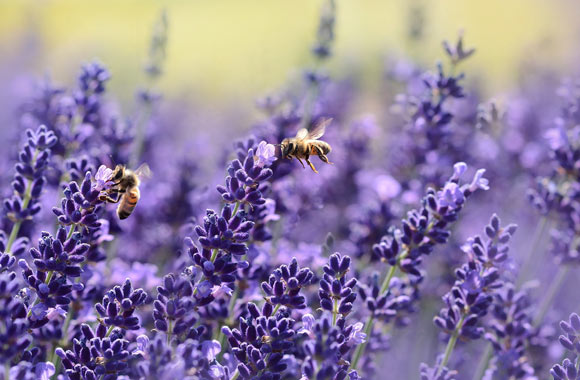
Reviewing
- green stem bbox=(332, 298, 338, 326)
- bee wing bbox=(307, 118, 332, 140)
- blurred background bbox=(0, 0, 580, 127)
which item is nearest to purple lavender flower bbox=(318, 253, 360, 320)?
green stem bbox=(332, 298, 338, 326)

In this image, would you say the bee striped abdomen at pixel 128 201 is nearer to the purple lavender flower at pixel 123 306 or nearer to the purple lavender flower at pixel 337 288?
the purple lavender flower at pixel 123 306

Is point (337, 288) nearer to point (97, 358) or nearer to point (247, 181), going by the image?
point (247, 181)

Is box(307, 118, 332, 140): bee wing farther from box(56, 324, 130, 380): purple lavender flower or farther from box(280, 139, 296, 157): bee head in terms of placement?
box(56, 324, 130, 380): purple lavender flower

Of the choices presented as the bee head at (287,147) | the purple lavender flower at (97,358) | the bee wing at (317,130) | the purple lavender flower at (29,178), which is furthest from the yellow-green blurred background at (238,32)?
the purple lavender flower at (97,358)

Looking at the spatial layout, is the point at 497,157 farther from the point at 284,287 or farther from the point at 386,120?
the point at 284,287

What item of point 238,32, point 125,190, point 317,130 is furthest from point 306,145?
point 238,32

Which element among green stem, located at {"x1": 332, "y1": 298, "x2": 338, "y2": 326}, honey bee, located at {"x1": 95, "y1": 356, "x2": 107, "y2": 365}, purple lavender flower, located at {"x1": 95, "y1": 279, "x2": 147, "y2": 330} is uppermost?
green stem, located at {"x1": 332, "y1": 298, "x2": 338, "y2": 326}

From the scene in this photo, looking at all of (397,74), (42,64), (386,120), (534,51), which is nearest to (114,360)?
(397,74)
